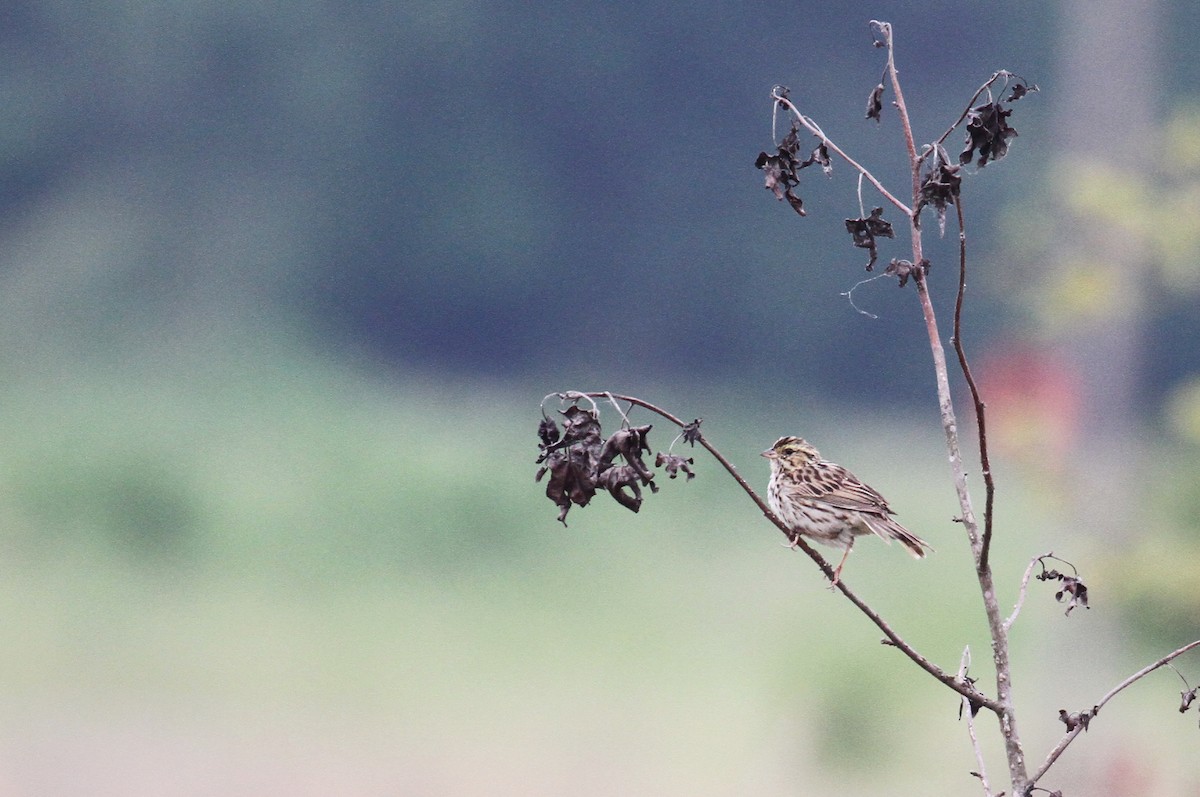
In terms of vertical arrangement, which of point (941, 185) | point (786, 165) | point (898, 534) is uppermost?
point (898, 534)

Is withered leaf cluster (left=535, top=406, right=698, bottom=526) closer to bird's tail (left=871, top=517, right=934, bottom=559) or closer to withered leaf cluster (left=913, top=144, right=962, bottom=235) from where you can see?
withered leaf cluster (left=913, top=144, right=962, bottom=235)

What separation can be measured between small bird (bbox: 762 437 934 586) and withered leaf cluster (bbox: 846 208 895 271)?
0.85m

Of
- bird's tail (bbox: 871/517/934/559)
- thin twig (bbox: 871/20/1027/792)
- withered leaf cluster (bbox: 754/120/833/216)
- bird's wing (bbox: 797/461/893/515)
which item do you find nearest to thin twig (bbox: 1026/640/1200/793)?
thin twig (bbox: 871/20/1027/792)

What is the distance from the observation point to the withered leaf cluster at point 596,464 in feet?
4.09

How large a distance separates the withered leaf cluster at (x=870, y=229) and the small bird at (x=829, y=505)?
2.80ft

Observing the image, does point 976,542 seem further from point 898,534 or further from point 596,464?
point 898,534

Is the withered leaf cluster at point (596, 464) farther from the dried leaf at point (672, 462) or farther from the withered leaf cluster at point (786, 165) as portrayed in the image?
the withered leaf cluster at point (786, 165)

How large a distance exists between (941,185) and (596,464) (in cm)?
38

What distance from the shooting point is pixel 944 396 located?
118 centimetres

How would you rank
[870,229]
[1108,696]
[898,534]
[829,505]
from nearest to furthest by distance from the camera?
[1108,696], [870,229], [898,534], [829,505]

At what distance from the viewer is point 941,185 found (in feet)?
3.84

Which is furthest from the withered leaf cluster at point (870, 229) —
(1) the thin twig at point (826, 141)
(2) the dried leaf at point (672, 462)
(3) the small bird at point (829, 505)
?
(3) the small bird at point (829, 505)

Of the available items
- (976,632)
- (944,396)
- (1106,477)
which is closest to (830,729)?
(976,632)

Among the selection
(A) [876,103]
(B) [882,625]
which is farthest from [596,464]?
(A) [876,103]
